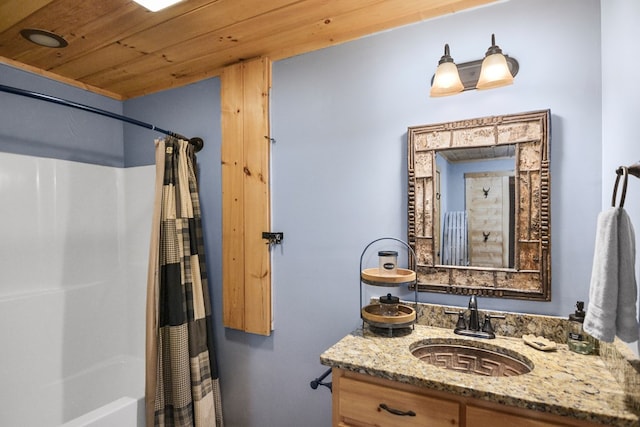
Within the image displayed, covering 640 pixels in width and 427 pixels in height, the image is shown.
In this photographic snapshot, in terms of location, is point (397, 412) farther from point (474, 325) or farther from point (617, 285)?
point (617, 285)

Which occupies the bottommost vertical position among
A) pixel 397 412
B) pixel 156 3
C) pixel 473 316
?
A: pixel 397 412

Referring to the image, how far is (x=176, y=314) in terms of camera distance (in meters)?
1.80

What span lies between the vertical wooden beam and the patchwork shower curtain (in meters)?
0.19

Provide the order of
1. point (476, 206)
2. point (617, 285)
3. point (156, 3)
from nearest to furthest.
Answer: point (617, 285), point (156, 3), point (476, 206)

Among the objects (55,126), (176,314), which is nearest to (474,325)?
(176,314)

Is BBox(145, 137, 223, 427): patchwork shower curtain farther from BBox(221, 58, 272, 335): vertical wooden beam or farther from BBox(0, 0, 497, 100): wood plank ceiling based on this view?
BBox(0, 0, 497, 100): wood plank ceiling

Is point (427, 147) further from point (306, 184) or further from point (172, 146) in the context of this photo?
point (172, 146)

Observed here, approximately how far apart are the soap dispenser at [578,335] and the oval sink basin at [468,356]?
21cm

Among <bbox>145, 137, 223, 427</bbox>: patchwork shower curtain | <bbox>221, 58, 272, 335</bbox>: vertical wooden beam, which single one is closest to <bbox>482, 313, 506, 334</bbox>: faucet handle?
<bbox>221, 58, 272, 335</bbox>: vertical wooden beam

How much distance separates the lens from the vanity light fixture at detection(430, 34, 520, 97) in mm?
1238

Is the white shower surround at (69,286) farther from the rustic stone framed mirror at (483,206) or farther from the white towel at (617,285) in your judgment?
the white towel at (617,285)

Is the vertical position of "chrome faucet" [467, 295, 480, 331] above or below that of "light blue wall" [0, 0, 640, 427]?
below

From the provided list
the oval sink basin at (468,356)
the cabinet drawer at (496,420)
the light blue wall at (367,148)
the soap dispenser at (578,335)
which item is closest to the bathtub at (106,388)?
the light blue wall at (367,148)

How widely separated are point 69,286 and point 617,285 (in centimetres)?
270
